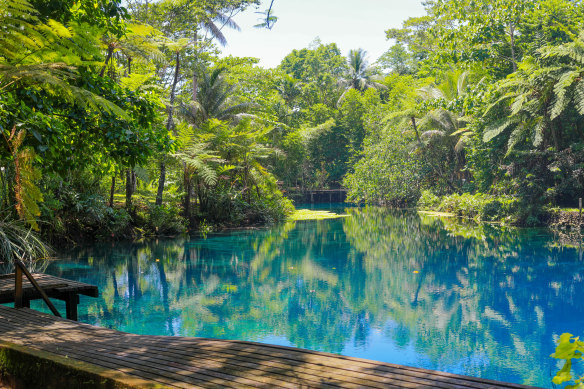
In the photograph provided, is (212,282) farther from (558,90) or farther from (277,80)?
(277,80)

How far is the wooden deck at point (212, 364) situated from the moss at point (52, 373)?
0.02m

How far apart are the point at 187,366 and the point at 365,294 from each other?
5.55 m

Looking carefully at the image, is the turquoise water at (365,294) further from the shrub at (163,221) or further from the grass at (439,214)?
the grass at (439,214)

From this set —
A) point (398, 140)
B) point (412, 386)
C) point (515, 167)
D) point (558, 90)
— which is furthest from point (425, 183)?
point (412, 386)

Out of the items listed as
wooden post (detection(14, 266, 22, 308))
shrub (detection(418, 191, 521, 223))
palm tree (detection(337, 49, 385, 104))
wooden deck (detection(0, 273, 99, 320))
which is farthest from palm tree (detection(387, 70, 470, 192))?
wooden post (detection(14, 266, 22, 308))

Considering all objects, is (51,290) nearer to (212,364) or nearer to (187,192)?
(212,364)

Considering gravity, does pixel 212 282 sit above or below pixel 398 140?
below

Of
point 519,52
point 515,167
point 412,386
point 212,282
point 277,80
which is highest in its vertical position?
point 277,80

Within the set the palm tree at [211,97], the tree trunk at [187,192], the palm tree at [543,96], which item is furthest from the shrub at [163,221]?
the palm tree at [543,96]

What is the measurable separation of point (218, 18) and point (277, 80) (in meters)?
11.6

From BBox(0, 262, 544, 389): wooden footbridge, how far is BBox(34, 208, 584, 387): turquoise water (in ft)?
8.11

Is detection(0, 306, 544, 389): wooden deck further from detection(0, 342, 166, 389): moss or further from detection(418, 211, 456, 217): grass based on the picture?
detection(418, 211, 456, 217): grass

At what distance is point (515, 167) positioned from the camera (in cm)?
1688

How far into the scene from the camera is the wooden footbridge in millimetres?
2516
